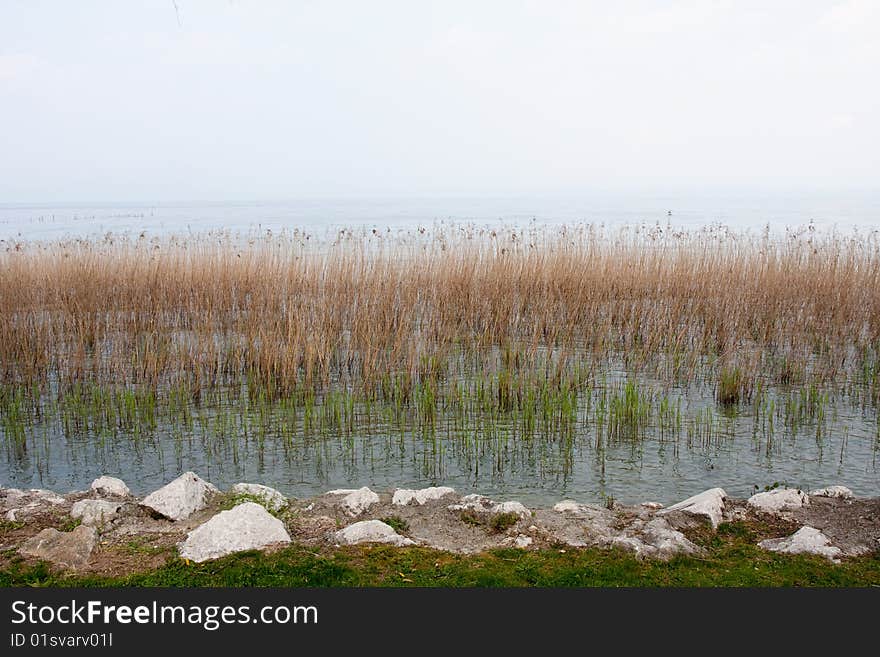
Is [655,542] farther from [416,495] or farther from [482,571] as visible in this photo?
[416,495]

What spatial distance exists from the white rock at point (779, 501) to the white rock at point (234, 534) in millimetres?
2706

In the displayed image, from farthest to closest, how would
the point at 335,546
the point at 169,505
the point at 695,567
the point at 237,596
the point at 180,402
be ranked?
the point at 180,402 < the point at 169,505 < the point at 335,546 < the point at 695,567 < the point at 237,596

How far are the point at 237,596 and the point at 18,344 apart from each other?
212 inches

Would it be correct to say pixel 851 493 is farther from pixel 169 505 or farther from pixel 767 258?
pixel 767 258

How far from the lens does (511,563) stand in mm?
3549

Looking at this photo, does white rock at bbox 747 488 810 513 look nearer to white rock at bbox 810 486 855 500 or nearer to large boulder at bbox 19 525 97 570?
white rock at bbox 810 486 855 500

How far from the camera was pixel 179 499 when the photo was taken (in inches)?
165

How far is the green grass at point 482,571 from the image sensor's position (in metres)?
3.34

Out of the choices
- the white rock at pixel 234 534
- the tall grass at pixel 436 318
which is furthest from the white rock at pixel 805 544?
the tall grass at pixel 436 318

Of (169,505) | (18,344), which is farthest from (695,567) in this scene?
(18,344)

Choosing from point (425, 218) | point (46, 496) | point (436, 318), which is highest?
point (425, 218)

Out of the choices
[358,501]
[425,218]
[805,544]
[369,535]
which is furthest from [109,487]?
[425,218]

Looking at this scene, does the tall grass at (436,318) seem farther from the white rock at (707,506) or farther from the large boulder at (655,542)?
the large boulder at (655,542)

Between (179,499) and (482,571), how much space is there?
186cm
